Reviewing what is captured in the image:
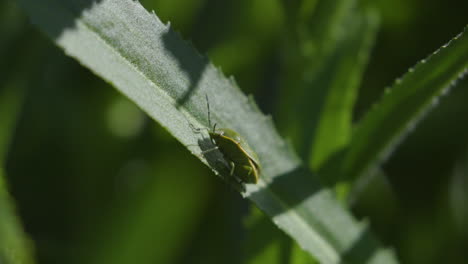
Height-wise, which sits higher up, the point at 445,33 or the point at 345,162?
the point at 445,33

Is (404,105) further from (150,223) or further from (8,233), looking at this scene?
(8,233)

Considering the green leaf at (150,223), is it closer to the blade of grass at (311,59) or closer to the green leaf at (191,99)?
the blade of grass at (311,59)

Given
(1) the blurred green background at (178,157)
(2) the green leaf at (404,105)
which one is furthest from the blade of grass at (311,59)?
(1) the blurred green background at (178,157)

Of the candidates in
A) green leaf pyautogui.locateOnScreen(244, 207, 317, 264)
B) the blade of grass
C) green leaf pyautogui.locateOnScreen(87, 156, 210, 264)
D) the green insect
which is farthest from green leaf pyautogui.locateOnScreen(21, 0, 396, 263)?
green leaf pyautogui.locateOnScreen(87, 156, 210, 264)

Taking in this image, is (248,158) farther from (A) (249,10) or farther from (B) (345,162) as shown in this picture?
(A) (249,10)

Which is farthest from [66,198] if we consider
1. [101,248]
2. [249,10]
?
[249,10]

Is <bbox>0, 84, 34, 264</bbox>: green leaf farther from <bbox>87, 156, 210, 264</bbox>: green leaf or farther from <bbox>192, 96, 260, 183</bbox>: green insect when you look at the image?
<bbox>192, 96, 260, 183</bbox>: green insect
